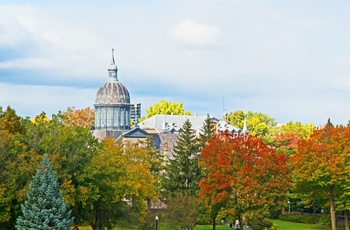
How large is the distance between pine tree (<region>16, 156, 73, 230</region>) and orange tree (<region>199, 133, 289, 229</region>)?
19698mm

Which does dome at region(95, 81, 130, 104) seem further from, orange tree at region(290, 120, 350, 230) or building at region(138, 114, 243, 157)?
orange tree at region(290, 120, 350, 230)

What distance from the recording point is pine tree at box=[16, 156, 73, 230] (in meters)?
38.8

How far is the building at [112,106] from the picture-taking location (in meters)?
110

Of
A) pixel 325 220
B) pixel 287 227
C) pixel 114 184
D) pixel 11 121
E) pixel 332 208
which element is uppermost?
pixel 11 121

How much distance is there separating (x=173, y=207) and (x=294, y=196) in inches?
702

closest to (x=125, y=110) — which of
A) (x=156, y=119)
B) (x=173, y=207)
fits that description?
(x=156, y=119)

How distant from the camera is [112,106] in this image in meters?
110

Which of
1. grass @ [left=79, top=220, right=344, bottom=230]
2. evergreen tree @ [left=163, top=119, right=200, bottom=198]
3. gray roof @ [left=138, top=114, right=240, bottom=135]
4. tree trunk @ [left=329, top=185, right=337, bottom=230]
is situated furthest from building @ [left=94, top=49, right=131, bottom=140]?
tree trunk @ [left=329, top=185, right=337, bottom=230]

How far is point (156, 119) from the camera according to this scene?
124625 mm

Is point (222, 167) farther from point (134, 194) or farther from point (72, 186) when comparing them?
point (72, 186)

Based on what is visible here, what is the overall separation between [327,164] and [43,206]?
95.5 feet

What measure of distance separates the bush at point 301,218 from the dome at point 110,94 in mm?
38382

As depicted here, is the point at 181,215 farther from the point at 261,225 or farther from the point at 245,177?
the point at 261,225

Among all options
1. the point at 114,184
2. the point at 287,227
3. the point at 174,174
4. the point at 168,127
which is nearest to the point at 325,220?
the point at 287,227
